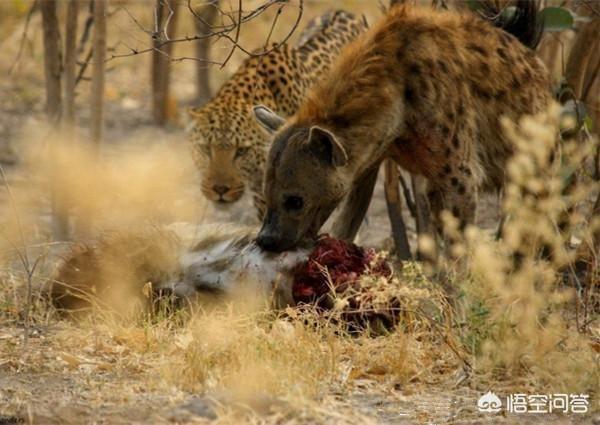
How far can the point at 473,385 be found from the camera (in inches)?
175

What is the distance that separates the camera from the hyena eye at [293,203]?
223 inches

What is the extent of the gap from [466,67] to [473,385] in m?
2.01

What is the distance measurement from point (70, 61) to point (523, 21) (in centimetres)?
241

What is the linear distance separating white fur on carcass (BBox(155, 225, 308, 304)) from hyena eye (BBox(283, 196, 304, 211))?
0.73ft

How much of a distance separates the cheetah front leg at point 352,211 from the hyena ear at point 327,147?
25.7 inches

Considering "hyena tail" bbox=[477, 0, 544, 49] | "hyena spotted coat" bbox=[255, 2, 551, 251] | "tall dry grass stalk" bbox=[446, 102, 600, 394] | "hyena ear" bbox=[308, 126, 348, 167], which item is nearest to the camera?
"tall dry grass stalk" bbox=[446, 102, 600, 394]

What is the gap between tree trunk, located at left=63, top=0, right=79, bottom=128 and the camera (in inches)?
274

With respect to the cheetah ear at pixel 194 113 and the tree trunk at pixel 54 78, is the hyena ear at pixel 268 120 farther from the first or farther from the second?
the cheetah ear at pixel 194 113

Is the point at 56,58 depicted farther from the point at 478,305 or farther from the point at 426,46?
the point at 478,305

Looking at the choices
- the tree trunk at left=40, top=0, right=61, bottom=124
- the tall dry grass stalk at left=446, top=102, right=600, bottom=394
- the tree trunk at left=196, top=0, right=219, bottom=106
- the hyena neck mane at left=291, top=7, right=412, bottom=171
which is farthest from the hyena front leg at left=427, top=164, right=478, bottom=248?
the tree trunk at left=196, top=0, right=219, bottom=106

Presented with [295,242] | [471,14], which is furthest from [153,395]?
[471,14]

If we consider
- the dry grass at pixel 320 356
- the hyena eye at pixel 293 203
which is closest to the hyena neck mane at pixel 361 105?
the hyena eye at pixel 293 203

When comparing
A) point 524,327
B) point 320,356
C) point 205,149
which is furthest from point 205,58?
point 524,327

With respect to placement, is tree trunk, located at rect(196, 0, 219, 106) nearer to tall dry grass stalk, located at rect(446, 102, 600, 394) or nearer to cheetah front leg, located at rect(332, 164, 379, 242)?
cheetah front leg, located at rect(332, 164, 379, 242)
